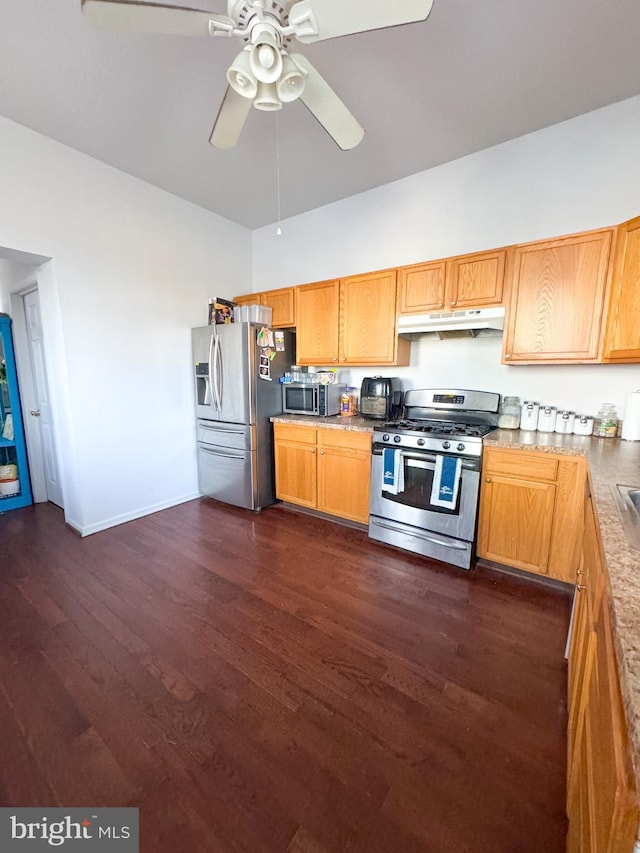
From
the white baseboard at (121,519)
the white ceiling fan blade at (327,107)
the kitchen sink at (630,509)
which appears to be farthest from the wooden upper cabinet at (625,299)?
the white baseboard at (121,519)

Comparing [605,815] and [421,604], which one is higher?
[605,815]

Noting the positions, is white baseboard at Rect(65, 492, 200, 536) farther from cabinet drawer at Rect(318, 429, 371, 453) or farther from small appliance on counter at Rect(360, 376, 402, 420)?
small appliance on counter at Rect(360, 376, 402, 420)

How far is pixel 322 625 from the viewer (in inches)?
74.3

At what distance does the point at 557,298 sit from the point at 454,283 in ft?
2.27

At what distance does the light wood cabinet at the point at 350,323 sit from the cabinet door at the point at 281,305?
101 millimetres

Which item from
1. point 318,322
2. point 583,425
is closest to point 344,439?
point 318,322

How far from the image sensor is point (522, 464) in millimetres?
2182

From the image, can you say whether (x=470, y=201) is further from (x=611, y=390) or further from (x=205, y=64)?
(x=205, y=64)

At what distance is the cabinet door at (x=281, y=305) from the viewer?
3531 millimetres

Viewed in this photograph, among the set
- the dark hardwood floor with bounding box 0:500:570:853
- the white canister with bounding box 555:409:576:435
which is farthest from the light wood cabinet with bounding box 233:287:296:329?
the white canister with bounding box 555:409:576:435

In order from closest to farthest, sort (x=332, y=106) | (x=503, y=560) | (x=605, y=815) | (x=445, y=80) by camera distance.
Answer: (x=605, y=815)
(x=332, y=106)
(x=445, y=80)
(x=503, y=560)

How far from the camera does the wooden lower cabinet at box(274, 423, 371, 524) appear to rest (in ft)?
9.57

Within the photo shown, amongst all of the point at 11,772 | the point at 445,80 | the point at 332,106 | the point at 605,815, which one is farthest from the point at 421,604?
the point at 445,80

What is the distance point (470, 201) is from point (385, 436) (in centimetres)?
201
